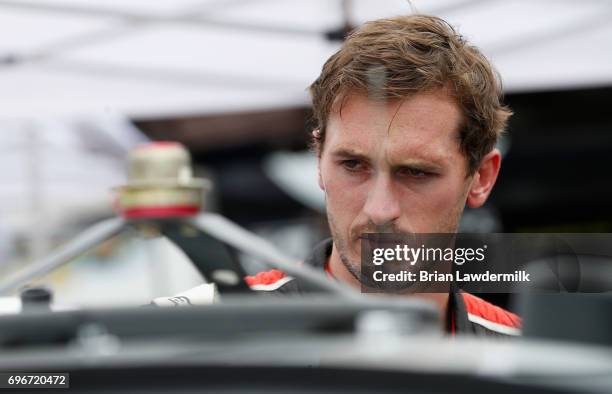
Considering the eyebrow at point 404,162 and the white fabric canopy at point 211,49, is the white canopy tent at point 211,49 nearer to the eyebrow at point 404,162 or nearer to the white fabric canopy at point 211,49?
the white fabric canopy at point 211,49

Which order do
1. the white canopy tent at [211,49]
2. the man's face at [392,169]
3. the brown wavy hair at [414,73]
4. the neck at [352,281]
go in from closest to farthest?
the neck at [352,281] < the man's face at [392,169] < the brown wavy hair at [414,73] < the white canopy tent at [211,49]

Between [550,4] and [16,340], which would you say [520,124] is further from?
[16,340]

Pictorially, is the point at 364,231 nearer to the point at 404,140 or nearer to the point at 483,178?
the point at 404,140

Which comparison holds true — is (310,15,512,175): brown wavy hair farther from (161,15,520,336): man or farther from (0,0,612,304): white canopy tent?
(0,0,612,304): white canopy tent

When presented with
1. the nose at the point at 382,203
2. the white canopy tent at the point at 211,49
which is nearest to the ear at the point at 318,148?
the nose at the point at 382,203

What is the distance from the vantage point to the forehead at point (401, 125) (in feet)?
3.22

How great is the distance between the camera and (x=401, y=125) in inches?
39.3

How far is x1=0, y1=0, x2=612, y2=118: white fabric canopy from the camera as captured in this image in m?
2.71

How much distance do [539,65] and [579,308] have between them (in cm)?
236

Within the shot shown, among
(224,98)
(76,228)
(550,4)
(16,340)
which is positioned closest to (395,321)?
(16,340)

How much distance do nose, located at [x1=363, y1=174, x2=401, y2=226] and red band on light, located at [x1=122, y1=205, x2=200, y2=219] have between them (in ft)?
0.56

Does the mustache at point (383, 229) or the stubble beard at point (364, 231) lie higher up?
the mustache at point (383, 229)

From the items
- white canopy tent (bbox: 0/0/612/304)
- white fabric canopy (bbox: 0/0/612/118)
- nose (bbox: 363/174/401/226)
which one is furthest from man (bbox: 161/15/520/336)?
white fabric canopy (bbox: 0/0/612/118)

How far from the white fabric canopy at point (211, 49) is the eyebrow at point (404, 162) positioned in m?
1.44
